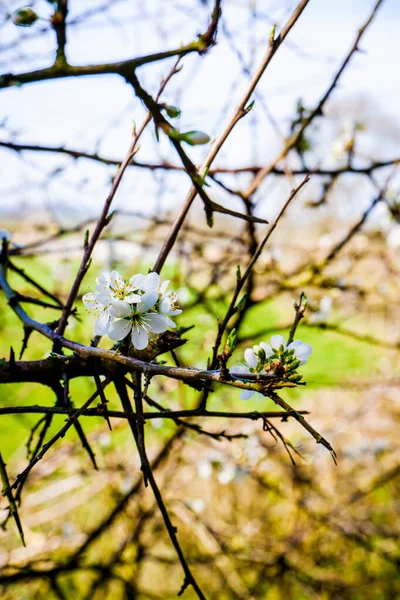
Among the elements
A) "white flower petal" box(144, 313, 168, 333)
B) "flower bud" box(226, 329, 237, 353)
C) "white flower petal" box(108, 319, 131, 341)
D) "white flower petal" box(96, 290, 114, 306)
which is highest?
"white flower petal" box(96, 290, 114, 306)

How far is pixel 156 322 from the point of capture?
0.62 m

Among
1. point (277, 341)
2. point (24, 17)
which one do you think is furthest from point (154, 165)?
point (277, 341)

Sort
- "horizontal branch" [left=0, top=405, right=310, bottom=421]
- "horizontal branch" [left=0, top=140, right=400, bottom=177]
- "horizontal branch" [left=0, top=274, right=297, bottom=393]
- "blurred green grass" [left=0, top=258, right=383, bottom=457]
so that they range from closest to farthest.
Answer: "horizontal branch" [left=0, top=274, right=297, bottom=393] < "horizontal branch" [left=0, top=405, right=310, bottom=421] < "horizontal branch" [left=0, top=140, right=400, bottom=177] < "blurred green grass" [left=0, top=258, right=383, bottom=457]

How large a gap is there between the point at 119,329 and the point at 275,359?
0.73 ft

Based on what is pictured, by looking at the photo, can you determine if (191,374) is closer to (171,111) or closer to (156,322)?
(156,322)

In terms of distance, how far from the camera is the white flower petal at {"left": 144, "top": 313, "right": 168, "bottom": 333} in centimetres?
61

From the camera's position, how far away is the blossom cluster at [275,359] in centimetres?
60

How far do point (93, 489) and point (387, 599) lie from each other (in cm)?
173

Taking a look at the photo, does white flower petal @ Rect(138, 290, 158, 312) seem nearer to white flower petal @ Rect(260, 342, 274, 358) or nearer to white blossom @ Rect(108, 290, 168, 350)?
white blossom @ Rect(108, 290, 168, 350)

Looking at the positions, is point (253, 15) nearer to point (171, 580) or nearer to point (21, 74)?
point (21, 74)

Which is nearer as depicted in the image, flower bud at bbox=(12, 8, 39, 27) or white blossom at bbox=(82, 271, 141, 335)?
white blossom at bbox=(82, 271, 141, 335)

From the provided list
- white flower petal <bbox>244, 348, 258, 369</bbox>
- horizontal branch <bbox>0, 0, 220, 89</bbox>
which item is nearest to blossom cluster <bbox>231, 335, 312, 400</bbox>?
white flower petal <bbox>244, 348, 258, 369</bbox>

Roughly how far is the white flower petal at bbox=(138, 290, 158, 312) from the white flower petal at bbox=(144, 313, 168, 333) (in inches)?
0.6

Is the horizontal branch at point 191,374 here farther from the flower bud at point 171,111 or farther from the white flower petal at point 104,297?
the flower bud at point 171,111
